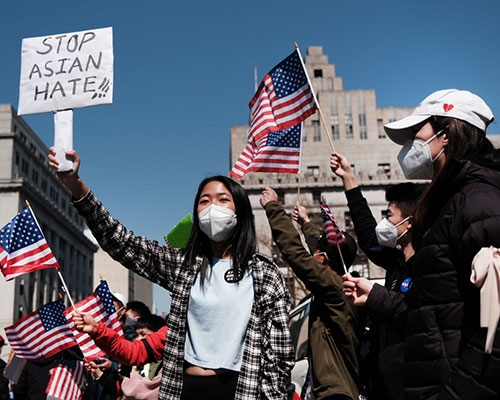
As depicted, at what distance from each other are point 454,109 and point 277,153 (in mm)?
3539

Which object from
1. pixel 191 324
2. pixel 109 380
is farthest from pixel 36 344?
pixel 191 324

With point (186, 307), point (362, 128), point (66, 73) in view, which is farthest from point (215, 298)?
point (362, 128)

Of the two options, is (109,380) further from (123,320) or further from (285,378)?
(285,378)

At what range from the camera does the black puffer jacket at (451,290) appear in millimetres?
1992

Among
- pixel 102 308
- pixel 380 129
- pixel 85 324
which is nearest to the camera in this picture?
pixel 85 324

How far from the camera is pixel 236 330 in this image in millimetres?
3186

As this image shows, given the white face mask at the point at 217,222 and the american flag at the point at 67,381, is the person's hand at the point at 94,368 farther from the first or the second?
the white face mask at the point at 217,222

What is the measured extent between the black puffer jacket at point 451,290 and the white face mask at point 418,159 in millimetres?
392

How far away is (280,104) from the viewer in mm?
6168

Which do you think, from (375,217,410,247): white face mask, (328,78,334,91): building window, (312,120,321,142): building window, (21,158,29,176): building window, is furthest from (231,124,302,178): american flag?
(21,158,29,176): building window

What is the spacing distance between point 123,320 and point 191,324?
4.89 meters

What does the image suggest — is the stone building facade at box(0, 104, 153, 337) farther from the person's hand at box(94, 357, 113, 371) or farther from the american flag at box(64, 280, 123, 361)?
the person's hand at box(94, 357, 113, 371)

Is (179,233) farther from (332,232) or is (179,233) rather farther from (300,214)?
(332,232)

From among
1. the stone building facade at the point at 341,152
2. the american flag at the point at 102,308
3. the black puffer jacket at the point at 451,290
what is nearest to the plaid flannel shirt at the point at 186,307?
the black puffer jacket at the point at 451,290
